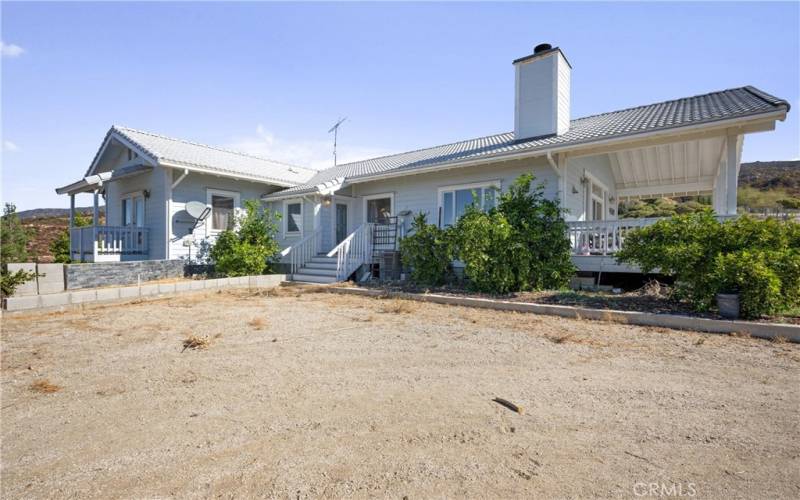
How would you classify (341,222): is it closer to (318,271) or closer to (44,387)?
(318,271)

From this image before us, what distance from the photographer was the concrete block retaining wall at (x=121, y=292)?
6607 millimetres

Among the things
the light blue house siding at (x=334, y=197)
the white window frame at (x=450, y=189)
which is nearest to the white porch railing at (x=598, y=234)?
the light blue house siding at (x=334, y=197)

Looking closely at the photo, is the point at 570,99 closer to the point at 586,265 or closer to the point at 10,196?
the point at 586,265

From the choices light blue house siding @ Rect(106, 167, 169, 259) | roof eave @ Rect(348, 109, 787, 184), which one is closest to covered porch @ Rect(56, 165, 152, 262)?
light blue house siding @ Rect(106, 167, 169, 259)

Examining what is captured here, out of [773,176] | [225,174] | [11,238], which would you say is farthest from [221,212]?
[773,176]

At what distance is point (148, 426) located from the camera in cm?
250

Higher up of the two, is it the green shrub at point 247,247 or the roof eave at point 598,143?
the roof eave at point 598,143

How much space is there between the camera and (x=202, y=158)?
43.1 feet

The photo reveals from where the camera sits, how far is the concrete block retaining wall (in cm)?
661

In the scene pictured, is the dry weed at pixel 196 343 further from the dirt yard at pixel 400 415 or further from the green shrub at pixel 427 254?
the green shrub at pixel 427 254

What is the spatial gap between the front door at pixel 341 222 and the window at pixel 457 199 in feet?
13.7

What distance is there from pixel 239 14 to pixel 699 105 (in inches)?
457

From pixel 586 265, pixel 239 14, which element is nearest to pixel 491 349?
pixel 586 265

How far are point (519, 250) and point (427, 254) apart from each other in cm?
235
